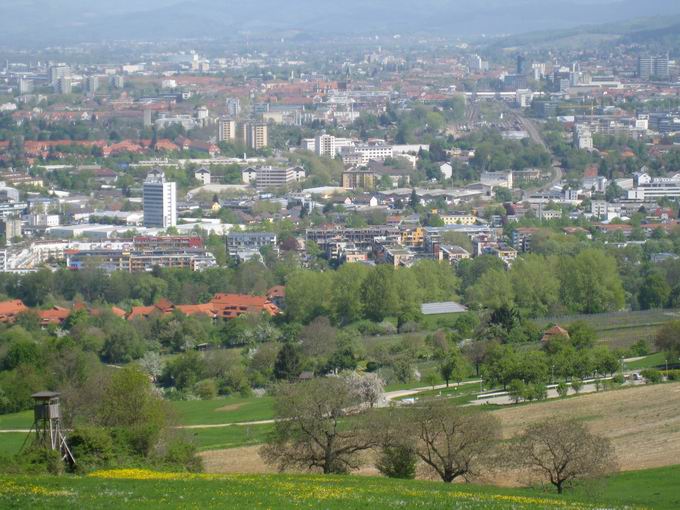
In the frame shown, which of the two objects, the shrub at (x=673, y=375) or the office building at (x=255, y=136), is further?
the office building at (x=255, y=136)

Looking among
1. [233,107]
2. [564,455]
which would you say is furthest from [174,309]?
[233,107]

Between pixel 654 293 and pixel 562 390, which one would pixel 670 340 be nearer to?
pixel 562 390

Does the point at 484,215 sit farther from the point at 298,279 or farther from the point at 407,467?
the point at 407,467

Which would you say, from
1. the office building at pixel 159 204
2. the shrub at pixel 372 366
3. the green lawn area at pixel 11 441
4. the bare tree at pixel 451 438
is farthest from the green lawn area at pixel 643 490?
the office building at pixel 159 204

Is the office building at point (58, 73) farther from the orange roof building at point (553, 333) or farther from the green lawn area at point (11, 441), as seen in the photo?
the green lawn area at point (11, 441)

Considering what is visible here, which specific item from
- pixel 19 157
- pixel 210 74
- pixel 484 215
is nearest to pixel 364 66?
pixel 210 74

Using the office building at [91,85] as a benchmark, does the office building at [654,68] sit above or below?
above

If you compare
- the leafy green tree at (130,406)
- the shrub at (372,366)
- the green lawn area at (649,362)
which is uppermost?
the leafy green tree at (130,406)
